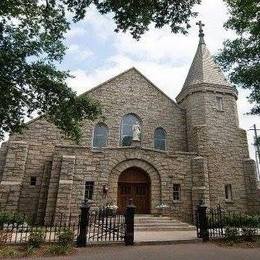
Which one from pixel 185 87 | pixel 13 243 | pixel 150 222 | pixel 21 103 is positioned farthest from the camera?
pixel 185 87

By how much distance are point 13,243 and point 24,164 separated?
27.5ft

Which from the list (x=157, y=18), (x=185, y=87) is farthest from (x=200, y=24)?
(x=157, y=18)

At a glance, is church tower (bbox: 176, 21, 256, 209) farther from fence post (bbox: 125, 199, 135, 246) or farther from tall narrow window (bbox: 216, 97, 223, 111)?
fence post (bbox: 125, 199, 135, 246)

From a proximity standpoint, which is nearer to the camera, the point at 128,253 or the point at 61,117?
the point at 128,253

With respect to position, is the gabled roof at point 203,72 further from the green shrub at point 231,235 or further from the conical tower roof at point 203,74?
the green shrub at point 231,235

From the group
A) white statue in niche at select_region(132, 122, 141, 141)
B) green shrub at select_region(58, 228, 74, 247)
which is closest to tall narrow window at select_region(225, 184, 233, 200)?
white statue in niche at select_region(132, 122, 141, 141)

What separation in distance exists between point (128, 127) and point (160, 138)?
8.92 feet

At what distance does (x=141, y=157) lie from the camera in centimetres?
1859

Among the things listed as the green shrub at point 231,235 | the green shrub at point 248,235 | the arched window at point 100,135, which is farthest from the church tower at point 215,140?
the arched window at point 100,135

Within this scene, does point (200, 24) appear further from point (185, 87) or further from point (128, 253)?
point (128, 253)

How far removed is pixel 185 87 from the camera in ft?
78.5

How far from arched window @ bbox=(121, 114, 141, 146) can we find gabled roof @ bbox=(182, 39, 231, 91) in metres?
5.36

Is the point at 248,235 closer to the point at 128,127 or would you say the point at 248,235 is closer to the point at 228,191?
the point at 228,191

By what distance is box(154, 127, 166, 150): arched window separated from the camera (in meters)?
22.1
